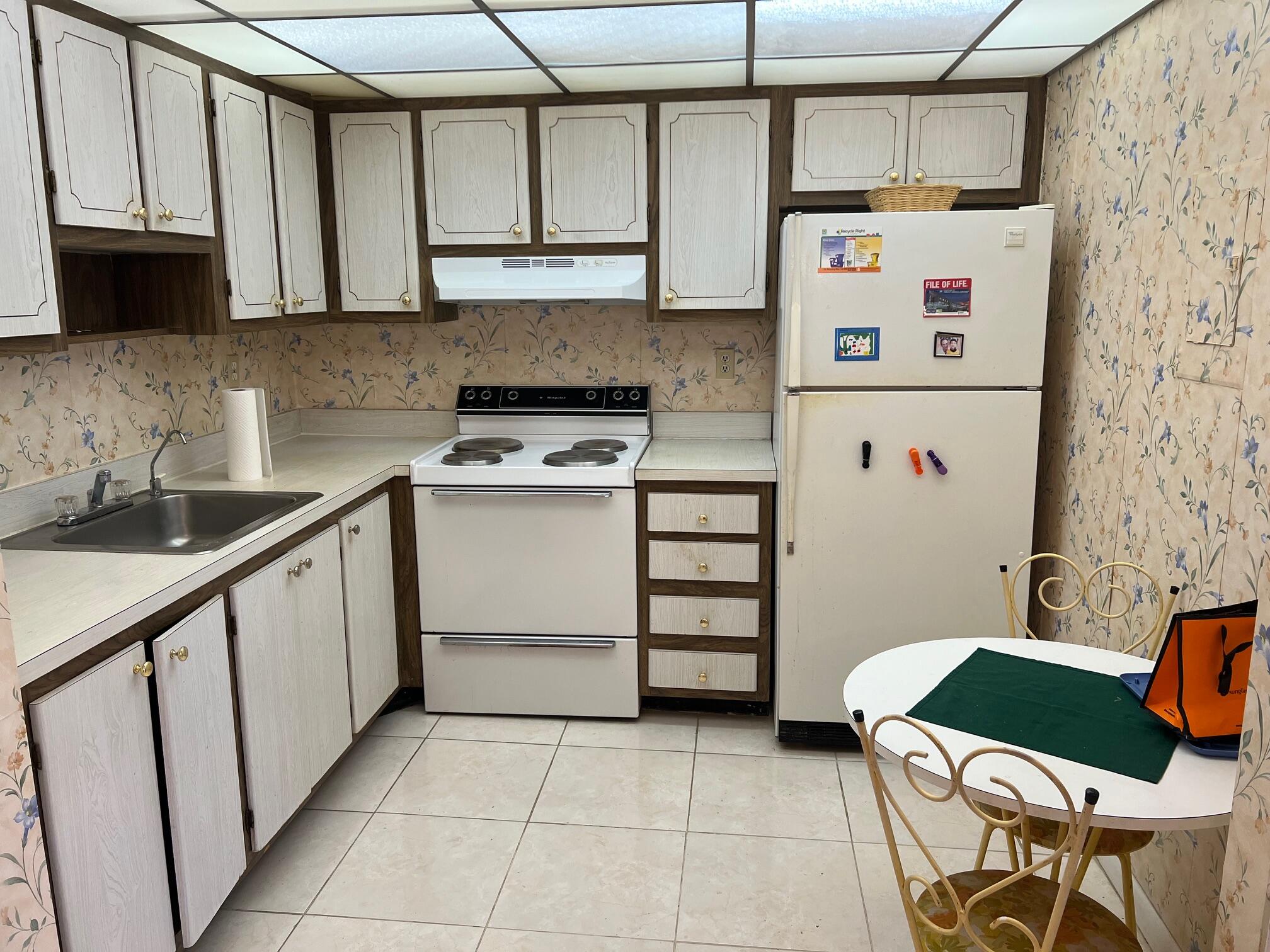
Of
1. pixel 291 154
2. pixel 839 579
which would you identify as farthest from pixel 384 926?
pixel 291 154

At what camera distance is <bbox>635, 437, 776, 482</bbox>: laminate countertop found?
3104mm

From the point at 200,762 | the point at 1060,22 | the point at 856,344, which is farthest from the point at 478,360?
the point at 1060,22

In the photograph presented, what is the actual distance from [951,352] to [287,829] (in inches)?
91.4

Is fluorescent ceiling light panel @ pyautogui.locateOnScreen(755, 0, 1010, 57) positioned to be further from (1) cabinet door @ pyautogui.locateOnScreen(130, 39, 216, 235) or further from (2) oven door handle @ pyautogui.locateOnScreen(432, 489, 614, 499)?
(1) cabinet door @ pyautogui.locateOnScreen(130, 39, 216, 235)

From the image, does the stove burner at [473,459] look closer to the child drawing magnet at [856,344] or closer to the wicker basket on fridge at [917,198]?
the child drawing magnet at [856,344]

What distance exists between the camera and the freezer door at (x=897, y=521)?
9.29 feet

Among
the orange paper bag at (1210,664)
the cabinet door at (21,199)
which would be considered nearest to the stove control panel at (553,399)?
the cabinet door at (21,199)

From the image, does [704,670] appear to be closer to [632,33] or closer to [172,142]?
[632,33]

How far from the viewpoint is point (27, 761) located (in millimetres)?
1177

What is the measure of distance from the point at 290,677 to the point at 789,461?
152 centimetres

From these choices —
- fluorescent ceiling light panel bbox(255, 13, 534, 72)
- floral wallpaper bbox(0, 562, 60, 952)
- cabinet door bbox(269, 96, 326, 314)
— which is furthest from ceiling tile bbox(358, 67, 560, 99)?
floral wallpaper bbox(0, 562, 60, 952)

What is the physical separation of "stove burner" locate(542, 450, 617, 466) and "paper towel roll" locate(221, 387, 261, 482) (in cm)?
90

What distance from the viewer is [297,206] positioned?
3.19 metres

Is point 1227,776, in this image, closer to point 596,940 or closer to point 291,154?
point 596,940
